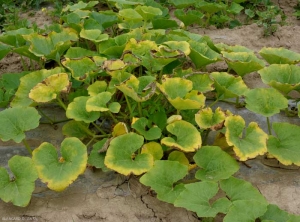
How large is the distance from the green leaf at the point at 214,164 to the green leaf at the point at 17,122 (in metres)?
0.94

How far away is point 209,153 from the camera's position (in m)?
2.32

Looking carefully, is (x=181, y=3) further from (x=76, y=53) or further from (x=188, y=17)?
(x=76, y=53)

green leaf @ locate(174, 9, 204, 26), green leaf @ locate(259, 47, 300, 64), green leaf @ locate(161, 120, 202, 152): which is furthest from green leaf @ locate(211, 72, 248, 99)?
green leaf @ locate(174, 9, 204, 26)

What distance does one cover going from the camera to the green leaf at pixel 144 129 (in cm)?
234

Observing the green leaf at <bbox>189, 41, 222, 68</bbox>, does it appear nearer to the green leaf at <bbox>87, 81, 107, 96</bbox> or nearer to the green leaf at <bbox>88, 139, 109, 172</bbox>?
the green leaf at <bbox>87, 81, 107, 96</bbox>

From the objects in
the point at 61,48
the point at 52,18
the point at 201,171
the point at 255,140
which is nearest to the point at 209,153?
the point at 201,171

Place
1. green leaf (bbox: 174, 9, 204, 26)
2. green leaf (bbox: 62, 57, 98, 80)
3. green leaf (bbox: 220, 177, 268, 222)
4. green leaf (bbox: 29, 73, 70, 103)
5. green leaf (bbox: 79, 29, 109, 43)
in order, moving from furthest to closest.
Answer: green leaf (bbox: 174, 9, 204, 26) → green leaf (bbox: 79, 29, 109, 43) → green leaf (bbox: 62, 57, 98, 80) → green leaf (bbox: 29, 73, 70, 103) → green leaf (bbox: 220, 177, 268, 222)

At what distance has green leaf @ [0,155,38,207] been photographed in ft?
6.95

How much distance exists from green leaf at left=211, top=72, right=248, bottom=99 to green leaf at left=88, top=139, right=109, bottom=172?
0.79 metres

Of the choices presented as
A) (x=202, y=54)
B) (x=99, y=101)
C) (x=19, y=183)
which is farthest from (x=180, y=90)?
(x=19, y=183)

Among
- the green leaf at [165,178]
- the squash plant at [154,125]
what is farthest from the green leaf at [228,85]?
the green leaf at [165,178]

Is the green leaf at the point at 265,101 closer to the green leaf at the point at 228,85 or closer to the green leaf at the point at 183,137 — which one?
the green leaf at the point at 228,85

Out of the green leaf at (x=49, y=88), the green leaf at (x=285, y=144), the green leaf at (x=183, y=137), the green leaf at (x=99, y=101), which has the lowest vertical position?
the green leaf at (x=285, y=144)

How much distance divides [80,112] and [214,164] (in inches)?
32.4
